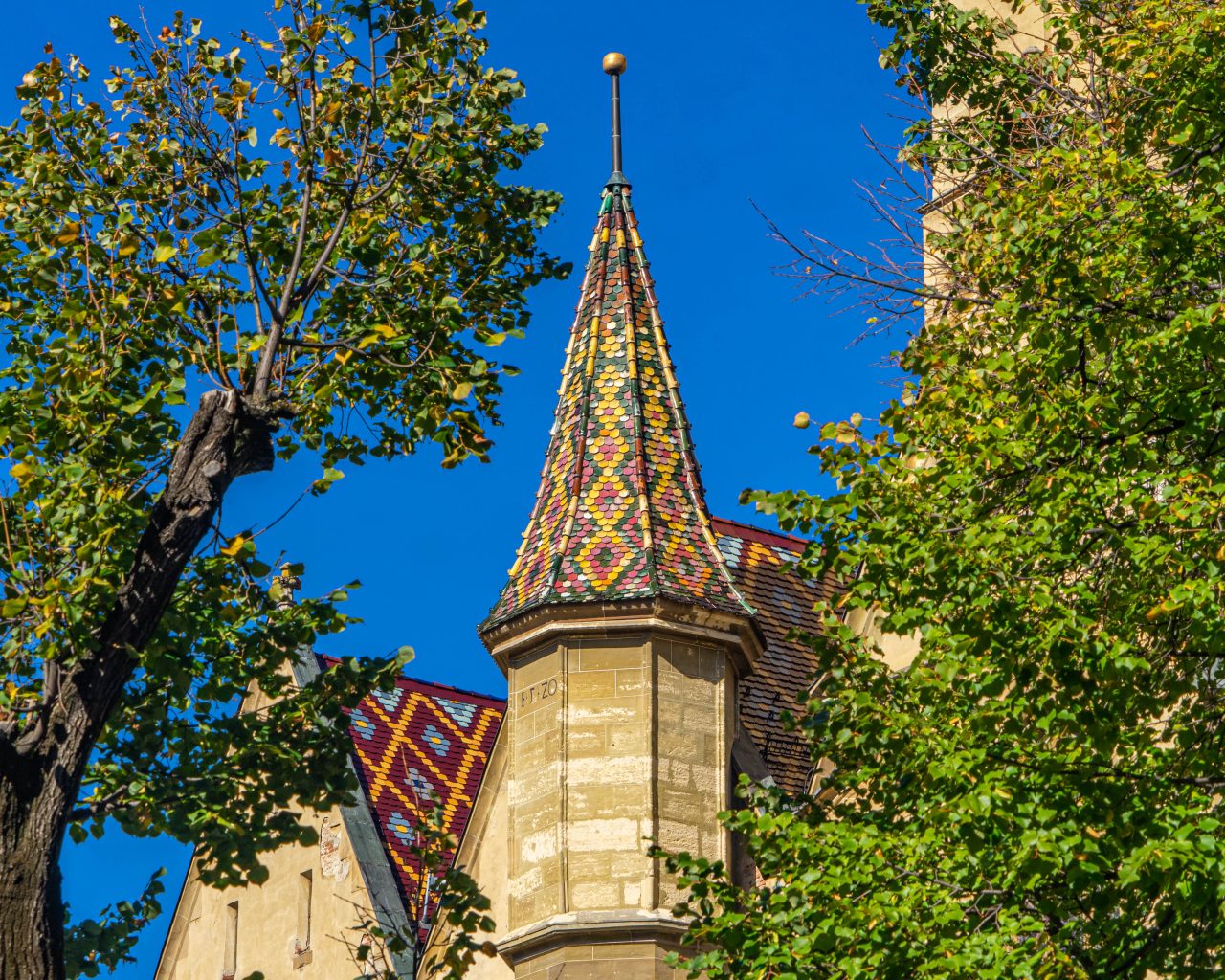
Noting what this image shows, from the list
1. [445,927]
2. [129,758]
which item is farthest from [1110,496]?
[445,927]

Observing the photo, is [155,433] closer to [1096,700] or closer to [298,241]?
[298,241]

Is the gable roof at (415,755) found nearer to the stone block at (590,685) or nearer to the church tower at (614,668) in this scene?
the church tower at (614,668)

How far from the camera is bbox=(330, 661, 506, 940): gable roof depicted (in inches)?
992

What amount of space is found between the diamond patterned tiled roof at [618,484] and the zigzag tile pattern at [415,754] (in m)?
4.35

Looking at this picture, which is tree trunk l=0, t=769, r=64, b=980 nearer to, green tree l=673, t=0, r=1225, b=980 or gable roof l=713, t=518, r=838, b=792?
green tree l=673, t=0, r=1225, b=980

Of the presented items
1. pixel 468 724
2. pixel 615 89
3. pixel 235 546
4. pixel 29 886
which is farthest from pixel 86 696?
pixel 468 724

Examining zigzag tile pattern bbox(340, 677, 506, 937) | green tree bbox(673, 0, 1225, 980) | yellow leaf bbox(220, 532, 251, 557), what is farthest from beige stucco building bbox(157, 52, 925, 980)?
yellow leaf bbox(220, 532, 251, 557)

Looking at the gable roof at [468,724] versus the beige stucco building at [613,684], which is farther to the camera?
the gable roof at [468,724]

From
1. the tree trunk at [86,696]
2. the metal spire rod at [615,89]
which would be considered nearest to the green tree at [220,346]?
the tree trunk at [86,696]

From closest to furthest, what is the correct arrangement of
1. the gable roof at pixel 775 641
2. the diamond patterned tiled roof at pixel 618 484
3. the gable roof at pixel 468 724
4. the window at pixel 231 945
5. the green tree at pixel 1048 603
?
the green tree at pixel 1048 603, the diamond patterned tiled roof at pixel 618 484, the gable roof at pixel 775 641, the gable roof at pixel 468 724, the window at pixel 231 945

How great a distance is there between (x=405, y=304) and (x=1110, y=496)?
520 cm

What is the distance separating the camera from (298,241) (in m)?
15.4

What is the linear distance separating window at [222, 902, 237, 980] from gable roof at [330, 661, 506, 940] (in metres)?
2.34

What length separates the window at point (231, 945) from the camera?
26688 millimetres
